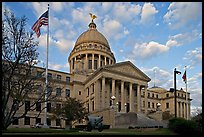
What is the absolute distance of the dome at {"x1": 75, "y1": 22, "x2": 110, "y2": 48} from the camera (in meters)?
91.2

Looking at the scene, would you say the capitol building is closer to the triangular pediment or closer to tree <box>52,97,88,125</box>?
the triangular pediment

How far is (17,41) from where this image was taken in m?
25.9

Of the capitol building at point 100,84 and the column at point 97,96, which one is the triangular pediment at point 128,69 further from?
the column at point 97,96

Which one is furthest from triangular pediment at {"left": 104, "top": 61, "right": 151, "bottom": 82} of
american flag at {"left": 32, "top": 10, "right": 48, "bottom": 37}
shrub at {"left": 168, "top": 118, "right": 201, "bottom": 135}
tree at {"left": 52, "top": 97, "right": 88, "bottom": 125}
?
shrub at {"left": 168, "top": 118, "right": 201, "bottom": 135}

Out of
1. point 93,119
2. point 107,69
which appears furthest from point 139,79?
point 93,119

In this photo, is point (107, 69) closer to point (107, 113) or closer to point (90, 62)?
point (107, 113)

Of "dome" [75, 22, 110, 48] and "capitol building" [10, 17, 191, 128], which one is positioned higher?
"dome" [75, 22, 110, 48]

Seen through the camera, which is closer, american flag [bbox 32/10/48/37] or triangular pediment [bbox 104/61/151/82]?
american flag [bbox 32/10/48/37]

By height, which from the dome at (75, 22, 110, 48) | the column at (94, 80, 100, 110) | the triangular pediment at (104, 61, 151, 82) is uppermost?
the dome at (75, 22, 110, 48)

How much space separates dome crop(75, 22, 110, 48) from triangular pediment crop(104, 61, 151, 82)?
24.1 metres

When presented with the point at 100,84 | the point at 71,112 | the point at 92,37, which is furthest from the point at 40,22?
the point at 92,37

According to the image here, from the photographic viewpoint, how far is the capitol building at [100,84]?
2437 inches

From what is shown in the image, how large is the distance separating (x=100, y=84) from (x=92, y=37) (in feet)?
95.9

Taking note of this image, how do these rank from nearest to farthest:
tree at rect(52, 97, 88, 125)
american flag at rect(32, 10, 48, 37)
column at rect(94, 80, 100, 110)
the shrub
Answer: the shrub
american flag at rect(32, 10, 48, 37)
tree at rect(52, 97, 88, 125)
column at rect(94, 80, 100, 110)
